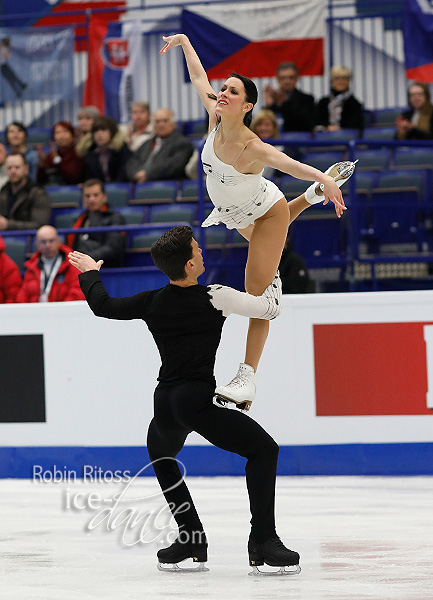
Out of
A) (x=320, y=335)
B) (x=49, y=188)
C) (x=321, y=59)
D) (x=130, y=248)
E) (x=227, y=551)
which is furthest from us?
(x=321, y=59)

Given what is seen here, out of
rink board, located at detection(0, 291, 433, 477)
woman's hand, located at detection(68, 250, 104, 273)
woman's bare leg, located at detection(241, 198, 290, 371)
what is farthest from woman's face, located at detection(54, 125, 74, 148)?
woman's hand, located at detection(68, 250, 104, 273)

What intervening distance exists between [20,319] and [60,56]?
5.36 metres

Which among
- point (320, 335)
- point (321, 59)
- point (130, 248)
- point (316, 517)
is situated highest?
point (321, 59)

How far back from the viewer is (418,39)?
391 inches

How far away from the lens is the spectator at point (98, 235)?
8062mm

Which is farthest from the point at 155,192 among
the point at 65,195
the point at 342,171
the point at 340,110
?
the point at 342,171

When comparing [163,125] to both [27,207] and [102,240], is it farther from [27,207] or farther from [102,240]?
[102,240]

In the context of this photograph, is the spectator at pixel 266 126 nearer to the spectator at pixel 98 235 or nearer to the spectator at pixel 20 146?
the spectator at pixel 98 235

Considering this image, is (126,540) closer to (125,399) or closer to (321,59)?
(125,399)

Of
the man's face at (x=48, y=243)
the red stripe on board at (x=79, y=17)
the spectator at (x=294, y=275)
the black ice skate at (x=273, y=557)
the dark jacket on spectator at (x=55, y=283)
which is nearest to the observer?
the black ice skate at (x=273, y=557)

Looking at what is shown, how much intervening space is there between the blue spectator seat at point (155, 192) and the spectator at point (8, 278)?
179cm

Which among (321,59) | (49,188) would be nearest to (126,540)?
(49,188)

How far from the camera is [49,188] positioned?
9.94 m

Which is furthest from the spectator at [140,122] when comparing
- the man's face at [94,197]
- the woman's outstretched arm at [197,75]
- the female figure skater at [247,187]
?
the female figure skater at [247,187]
